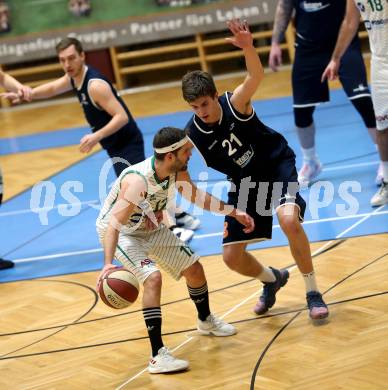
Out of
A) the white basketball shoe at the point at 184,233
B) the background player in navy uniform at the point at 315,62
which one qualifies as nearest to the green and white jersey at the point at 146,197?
the white basketball shoe at the point at 184,233

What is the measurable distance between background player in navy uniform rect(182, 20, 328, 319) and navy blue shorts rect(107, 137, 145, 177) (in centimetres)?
191

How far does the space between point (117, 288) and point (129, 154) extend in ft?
8.46

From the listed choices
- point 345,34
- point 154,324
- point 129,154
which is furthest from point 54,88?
point 154,324

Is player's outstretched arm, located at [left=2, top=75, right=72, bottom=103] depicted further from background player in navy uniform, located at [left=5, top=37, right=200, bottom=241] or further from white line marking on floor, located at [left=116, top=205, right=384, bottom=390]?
white line marking on floor, located at [left=116, top=205, right=384, bottom=390]

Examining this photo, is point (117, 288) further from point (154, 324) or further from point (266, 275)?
point (266, 275)

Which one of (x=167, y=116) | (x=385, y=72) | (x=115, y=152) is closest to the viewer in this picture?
(x=385, y=72)

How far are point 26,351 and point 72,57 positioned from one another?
2751 mm

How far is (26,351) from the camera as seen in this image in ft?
18.9

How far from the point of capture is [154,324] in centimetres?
507

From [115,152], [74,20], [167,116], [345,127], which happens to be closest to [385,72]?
[115,152]

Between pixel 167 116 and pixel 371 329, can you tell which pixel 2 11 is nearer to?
pixel 167 116

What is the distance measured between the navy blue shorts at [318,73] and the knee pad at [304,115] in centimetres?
4

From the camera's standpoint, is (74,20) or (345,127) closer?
(345,127)

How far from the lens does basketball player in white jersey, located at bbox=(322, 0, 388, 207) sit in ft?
22.6
